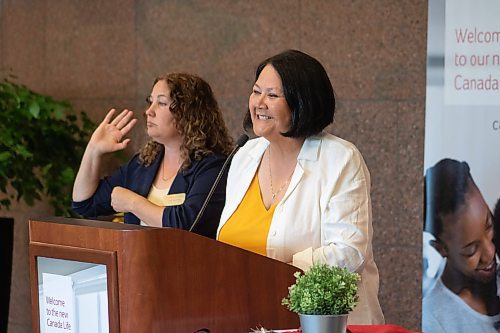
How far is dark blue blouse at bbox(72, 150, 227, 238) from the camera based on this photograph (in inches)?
140

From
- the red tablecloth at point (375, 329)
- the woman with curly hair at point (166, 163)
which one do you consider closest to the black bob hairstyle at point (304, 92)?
the woman with curly hair at point (166, 163)

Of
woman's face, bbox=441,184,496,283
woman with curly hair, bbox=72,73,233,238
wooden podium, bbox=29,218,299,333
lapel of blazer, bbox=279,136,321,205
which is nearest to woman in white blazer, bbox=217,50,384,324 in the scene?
lapel of blazer, bbox=279,136,321,205

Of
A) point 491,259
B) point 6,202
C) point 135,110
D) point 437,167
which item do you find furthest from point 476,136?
point 6,202

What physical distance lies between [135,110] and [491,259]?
254cm

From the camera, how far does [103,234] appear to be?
248 centimetres

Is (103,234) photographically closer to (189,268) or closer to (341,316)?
(189,268)

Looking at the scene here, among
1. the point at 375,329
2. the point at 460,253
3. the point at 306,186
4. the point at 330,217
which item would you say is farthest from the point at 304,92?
the point at 460,253

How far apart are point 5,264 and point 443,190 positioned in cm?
222

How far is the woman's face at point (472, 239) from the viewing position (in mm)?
3992

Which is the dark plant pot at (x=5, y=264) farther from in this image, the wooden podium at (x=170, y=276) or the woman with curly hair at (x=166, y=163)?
the wooden podium at (x=170, y=276)

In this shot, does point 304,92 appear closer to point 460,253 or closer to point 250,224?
point 250,224

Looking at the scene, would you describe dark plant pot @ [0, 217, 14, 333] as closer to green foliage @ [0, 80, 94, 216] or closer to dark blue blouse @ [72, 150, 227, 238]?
green foliage @ [0, 80, 94, 216]

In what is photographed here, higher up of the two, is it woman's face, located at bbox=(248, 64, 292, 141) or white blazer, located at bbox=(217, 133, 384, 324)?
woman's face, located at bbox=(248, 64, 292, 141)

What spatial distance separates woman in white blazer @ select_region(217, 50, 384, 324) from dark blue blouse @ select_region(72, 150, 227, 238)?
39 cm
